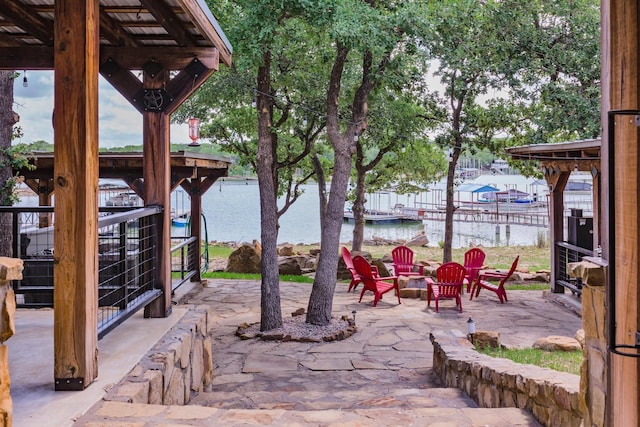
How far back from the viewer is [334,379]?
18.8 ft

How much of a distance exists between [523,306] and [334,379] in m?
4.87

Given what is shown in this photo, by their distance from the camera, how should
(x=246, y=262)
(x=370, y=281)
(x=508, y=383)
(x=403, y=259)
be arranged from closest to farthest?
(x=508, y=383) < (x=370, y=281) < (x=403, y=259) < (x=246, y=262)

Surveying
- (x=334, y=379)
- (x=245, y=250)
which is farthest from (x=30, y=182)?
(x=334, y=379)

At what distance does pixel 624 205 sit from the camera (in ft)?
7.25

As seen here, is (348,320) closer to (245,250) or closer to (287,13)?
(287,13)

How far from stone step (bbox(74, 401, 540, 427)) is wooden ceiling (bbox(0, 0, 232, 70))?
258 cm

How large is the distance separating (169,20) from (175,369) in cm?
251

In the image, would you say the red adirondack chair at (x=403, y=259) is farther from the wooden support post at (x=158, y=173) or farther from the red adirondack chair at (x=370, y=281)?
the wooden support post at (x=158, y=173)

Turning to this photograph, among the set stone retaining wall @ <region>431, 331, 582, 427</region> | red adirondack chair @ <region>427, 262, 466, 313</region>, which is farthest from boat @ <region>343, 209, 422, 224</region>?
stone retaining wall @ <region>431, 331, 582, 427</region>

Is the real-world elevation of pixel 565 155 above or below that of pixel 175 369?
above

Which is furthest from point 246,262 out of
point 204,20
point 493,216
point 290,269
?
point 493,216

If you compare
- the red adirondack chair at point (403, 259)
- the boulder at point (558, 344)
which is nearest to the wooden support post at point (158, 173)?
the boulder at point (558, 344)

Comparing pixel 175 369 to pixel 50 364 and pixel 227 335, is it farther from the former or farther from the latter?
pixel 227 335

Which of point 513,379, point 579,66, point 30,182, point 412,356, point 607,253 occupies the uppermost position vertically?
point 579,66
